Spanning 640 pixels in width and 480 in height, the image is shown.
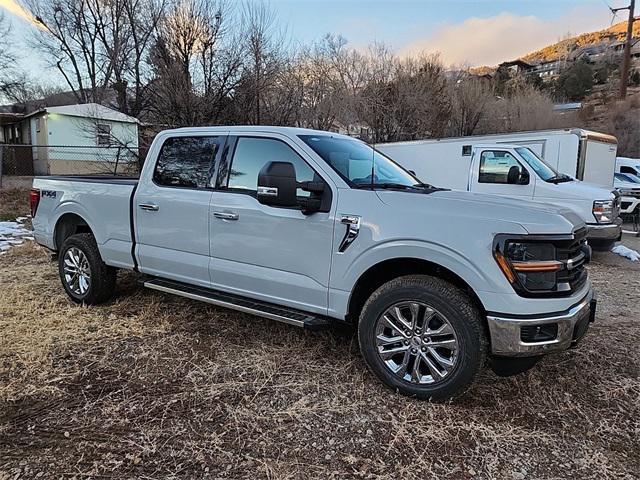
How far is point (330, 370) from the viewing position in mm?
Answer: 3631

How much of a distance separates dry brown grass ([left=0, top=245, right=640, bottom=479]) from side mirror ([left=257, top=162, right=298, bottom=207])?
4.45 ft

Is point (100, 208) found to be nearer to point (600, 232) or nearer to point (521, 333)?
point (521, 333)

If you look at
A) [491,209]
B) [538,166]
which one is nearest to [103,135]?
[538,166]

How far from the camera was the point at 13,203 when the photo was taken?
12812 millimetres

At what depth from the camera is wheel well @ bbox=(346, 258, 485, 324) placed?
122 inches

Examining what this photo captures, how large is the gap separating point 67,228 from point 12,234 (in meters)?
5.54

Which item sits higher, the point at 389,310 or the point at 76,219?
the point at 76,219

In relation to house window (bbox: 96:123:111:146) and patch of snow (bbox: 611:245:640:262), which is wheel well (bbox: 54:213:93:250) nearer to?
patch of snow (bbox: 611:245:640:262)

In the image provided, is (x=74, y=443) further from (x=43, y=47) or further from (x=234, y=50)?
(x=43, y=47)

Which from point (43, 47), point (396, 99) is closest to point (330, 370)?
point (396, 99)

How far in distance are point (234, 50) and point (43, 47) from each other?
23.2 metres

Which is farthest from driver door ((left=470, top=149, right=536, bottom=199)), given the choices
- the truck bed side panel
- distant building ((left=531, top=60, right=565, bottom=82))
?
distant building ((left=531, top=60, right=565, bottom=82))

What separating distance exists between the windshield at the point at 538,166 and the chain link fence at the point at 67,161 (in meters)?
12.8

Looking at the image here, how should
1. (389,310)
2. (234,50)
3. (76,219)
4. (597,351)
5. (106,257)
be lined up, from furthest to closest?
(234,50) < (76,219) < (106,257) < (597,351) < (389,310)
